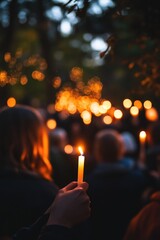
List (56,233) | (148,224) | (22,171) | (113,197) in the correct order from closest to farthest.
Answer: (56,233)
(148,224)
(22,171)
(113,197)

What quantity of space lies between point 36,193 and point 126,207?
5.71 ft

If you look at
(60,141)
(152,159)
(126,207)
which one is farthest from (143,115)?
(126,207)

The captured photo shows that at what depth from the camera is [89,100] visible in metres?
13.9

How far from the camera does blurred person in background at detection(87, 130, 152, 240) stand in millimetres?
4449

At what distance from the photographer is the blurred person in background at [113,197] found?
4.45m

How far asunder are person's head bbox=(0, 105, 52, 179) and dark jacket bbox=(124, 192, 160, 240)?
0.87 meters

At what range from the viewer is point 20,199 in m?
2.93

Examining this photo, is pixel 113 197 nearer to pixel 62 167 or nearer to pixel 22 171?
pixel 62 167

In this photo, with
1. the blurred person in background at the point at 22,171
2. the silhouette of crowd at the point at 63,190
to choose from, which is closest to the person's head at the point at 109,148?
the silhouette of crowd at the point at 63,190

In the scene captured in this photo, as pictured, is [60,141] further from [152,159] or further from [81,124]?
[81,124]

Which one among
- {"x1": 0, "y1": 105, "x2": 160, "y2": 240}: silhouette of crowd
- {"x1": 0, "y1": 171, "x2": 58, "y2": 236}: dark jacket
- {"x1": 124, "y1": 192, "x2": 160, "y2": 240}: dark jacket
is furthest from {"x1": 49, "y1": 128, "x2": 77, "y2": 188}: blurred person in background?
{"x1": 124, "y1": 192, "x2": 160, "y2": 240}: dark jacket

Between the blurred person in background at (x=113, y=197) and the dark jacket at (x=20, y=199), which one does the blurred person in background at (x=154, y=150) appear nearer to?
the blurred person in background at (x=113, y=197)

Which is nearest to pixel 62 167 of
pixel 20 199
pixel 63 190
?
pixel 20 199

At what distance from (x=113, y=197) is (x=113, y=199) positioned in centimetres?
2
